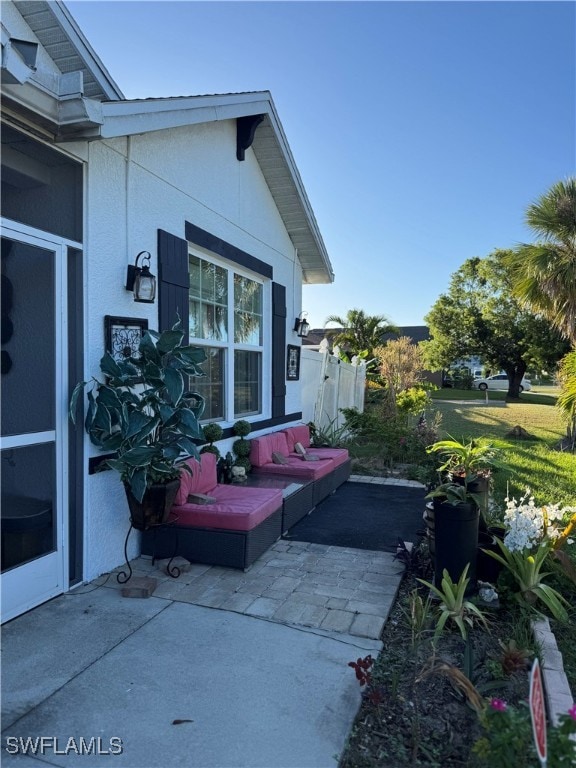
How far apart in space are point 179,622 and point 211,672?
0.60 metres

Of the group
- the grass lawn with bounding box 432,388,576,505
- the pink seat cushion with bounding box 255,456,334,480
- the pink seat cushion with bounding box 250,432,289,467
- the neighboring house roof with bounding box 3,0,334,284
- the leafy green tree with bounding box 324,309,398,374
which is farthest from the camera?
the leafy green tree with bounding box 324,309,398,374

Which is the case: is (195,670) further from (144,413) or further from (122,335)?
(122,335)

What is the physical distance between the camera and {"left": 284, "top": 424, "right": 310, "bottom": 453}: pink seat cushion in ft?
23.7

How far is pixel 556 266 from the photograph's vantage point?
1016cm

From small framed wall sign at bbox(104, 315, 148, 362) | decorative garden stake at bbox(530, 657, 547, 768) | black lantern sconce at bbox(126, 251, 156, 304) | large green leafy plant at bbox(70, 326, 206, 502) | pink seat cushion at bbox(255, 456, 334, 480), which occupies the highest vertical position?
black lantern sconce at bbox(126, 251, 156, 304)

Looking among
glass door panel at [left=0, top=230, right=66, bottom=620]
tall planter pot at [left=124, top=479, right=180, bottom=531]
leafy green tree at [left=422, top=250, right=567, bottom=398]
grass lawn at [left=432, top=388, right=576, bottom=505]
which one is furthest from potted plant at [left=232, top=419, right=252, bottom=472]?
leafy green tree at [left=422, top=250, right=567, bottom=398]

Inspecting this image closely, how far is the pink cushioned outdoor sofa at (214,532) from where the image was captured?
406 centimetres

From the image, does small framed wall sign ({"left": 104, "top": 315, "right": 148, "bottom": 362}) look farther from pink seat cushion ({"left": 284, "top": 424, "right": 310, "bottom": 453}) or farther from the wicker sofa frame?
pink seat cushion ({"left": 284, "top": 424, "right": 310, "bottom": 453})

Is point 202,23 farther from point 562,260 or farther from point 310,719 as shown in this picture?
point 562,260

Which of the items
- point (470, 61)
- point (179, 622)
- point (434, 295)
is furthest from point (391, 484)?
point (434, 295)

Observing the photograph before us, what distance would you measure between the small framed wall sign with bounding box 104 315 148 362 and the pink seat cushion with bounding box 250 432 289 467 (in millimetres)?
2522

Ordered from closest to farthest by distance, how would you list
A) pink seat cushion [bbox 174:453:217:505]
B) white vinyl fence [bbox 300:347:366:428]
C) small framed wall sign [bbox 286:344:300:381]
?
pink seat cushion [bbox 174:453:217:505] → small framed wall sign [bbox 286:344:300:381] → white vinyl fence [bbox 300:347:366:428]

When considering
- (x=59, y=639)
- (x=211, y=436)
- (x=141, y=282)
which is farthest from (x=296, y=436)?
(x=59, y=639)

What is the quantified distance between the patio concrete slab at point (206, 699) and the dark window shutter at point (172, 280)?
267 cm
